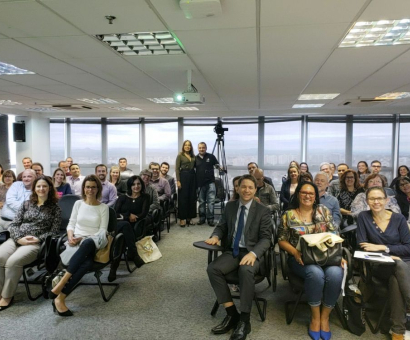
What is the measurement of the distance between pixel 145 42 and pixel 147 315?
2569 mm

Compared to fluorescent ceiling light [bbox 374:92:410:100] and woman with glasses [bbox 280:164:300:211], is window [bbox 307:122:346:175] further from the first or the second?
woman with glasses [bbox 280:164:300:211]

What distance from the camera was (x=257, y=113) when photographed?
831 cm

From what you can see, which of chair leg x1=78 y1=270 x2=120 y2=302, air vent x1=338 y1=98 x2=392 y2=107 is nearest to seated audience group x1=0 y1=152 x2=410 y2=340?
chair leg x1=78 y1=270 x2=120 y2=302

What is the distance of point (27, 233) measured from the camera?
3277 millimetres

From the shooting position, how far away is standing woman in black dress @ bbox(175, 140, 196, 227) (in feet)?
20.2

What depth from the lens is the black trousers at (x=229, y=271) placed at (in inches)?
99.6

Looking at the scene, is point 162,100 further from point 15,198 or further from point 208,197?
point 15,198

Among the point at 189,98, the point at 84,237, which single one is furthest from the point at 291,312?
the point at 189,98

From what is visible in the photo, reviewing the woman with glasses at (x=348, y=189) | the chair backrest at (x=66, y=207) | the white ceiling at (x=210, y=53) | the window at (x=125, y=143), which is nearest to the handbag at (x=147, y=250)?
the chair backrest at (x=66, y=207)

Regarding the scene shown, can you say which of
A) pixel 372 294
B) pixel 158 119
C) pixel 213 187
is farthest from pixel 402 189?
pixel 158 119

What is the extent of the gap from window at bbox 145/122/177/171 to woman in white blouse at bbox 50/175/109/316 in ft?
19.0

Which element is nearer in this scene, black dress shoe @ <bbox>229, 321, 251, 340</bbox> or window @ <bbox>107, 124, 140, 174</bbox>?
black dress shoe @ <bbox>229, 321, 251, 340</bbox>

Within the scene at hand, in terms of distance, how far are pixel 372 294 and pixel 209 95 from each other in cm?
415

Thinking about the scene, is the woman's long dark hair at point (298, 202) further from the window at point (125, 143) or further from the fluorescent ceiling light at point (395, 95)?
the window at point (125, 143)
